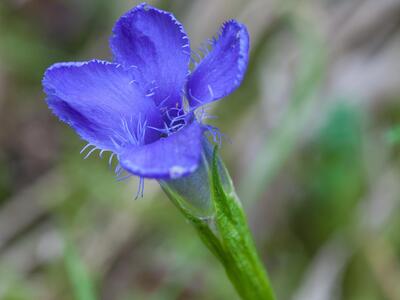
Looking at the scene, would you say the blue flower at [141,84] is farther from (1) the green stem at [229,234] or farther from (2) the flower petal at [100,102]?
(1) the green stem at [229,234]

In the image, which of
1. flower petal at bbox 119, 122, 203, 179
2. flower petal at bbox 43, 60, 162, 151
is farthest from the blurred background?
flower petal at bbox 119, 122, 203, 179

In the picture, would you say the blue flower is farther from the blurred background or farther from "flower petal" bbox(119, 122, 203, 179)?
the blurred background

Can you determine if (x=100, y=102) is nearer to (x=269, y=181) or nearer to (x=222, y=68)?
(x=222, y=68)

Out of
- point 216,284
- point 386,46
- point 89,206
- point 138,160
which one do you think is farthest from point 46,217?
point 138,160

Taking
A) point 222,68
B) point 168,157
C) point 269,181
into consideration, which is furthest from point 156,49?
point 269,181

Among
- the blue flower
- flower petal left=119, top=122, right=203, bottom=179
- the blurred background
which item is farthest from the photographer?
the blurred background

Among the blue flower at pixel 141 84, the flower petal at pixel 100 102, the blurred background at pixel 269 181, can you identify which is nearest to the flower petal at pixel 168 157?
the blue flower at pixel 141 84
